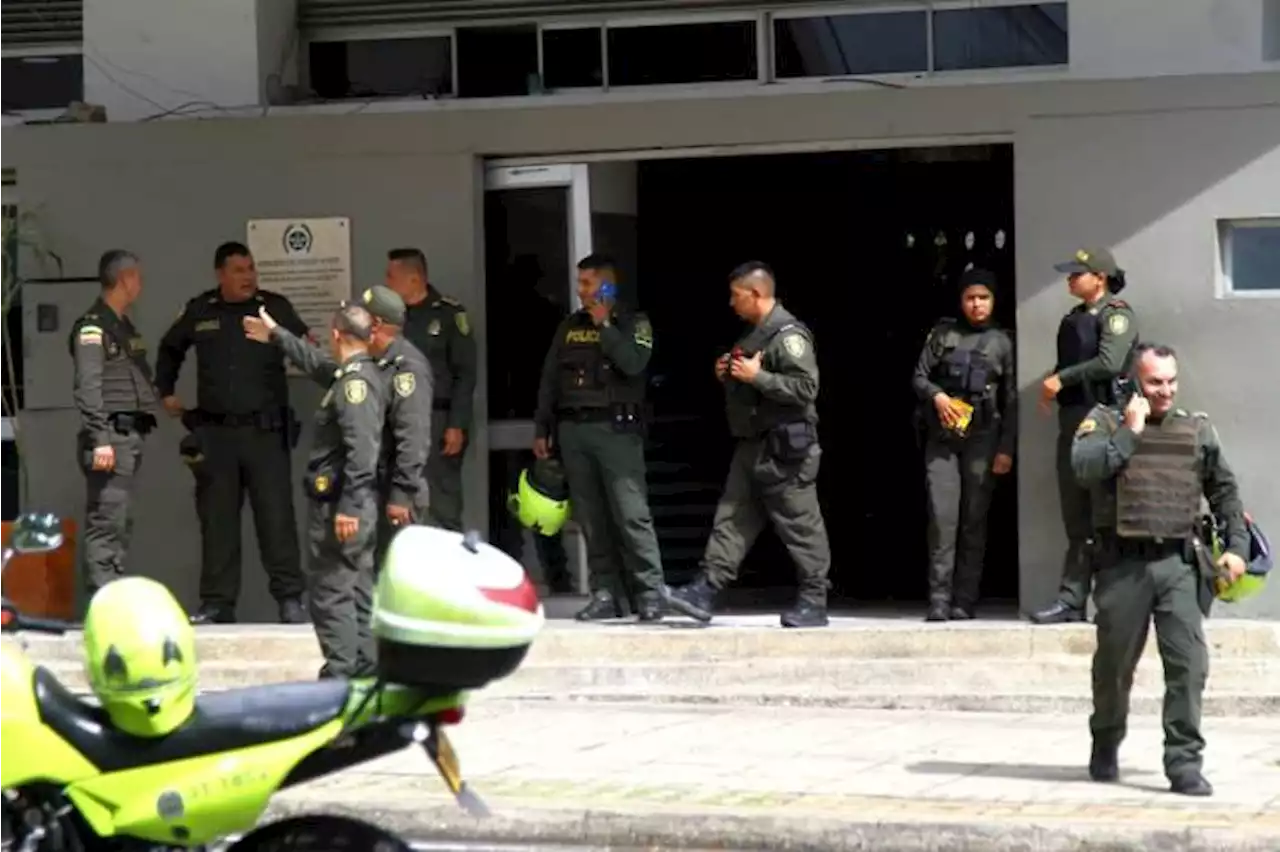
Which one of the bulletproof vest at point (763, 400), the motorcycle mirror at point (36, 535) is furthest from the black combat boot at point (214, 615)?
the motorcycle mirror at point (36, 535)

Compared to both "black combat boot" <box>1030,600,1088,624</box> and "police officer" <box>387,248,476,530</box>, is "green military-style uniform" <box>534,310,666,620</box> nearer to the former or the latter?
"police officer" <box>387,248,476,530</box>

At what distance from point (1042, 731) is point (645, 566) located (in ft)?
8.71

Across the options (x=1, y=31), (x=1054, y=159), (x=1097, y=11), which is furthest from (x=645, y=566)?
(x=1, y=31)

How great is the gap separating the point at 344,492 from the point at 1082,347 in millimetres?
3864

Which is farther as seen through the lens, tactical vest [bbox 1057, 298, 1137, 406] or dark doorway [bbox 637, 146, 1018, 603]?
dark doorway [bbox 637, 146, 1018, 603]

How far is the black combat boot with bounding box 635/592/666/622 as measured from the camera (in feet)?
41.2

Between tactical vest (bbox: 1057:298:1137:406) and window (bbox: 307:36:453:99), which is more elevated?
window (bbox: 307:36:453:99)

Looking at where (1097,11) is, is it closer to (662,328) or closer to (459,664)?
(662,328)

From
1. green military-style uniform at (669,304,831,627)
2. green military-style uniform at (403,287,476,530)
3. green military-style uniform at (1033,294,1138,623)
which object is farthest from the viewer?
green military-style uniform at (403,287,476,530)

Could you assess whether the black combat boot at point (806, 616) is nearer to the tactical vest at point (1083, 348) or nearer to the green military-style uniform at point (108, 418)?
the tactical vest at point (1083, 348)

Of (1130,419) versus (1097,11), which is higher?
(1097,11)

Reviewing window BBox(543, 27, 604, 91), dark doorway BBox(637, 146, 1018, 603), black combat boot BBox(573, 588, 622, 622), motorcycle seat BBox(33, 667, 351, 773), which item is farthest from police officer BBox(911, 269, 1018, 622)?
motorcycle seat BBox(33, 667, 351, 773)

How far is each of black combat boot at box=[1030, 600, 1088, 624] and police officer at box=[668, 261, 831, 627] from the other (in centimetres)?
113

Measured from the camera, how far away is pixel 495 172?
13445mm
